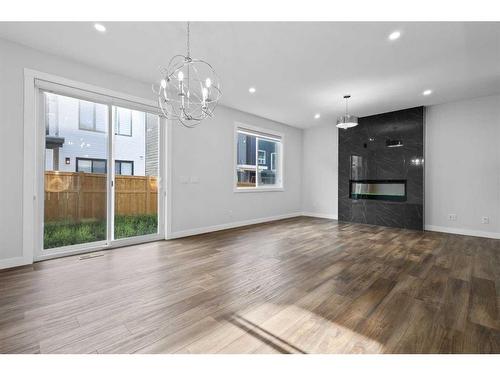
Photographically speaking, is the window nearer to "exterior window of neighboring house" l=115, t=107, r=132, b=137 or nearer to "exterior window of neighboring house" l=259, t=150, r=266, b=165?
"exterior window of neighboring house" l=259, t=150, r=266, b=165

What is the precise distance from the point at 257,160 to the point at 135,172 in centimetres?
324

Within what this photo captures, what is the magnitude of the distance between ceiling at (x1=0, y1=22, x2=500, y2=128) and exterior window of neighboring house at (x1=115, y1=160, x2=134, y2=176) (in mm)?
1402

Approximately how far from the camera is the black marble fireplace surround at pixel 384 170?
5.33 m

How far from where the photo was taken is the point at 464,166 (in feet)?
15.9

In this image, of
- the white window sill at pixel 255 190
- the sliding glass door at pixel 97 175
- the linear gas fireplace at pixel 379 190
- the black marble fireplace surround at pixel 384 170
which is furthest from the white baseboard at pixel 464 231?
the sliding glass door at pixel 97 175

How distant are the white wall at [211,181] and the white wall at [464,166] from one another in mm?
3749

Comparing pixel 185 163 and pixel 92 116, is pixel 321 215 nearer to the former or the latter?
pixel 185 163

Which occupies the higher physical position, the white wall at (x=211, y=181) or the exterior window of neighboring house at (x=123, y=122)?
the exterior window of neighboring house at (x=123, y=122)

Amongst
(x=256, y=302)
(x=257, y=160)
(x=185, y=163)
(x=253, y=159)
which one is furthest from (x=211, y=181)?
(x=256, y=302)

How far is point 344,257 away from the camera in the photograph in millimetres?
3324

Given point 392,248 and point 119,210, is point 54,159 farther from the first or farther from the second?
point 392,248

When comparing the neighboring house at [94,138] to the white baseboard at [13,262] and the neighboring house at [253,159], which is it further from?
the neighboring house at [253,159]
